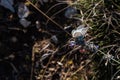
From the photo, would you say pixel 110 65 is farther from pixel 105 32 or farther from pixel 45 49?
pixel 45 49

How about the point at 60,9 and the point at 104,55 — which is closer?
the point at 104,55

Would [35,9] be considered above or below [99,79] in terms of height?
above

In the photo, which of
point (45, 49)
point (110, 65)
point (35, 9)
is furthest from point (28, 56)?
point (110, 65)

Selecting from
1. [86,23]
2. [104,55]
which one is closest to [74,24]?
[86,23]

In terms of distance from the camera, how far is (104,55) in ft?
8.99

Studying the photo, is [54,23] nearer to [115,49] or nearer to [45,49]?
[45,49]

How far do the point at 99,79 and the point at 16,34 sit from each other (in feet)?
1.86

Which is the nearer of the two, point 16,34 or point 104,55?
point 104,55

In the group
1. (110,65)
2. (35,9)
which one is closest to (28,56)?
(35,9)

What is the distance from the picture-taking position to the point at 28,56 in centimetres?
289

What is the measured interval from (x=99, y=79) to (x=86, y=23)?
1.10ft

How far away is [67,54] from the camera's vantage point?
287 cm

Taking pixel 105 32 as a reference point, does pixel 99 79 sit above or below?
below

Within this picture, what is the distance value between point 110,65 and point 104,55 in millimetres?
72
